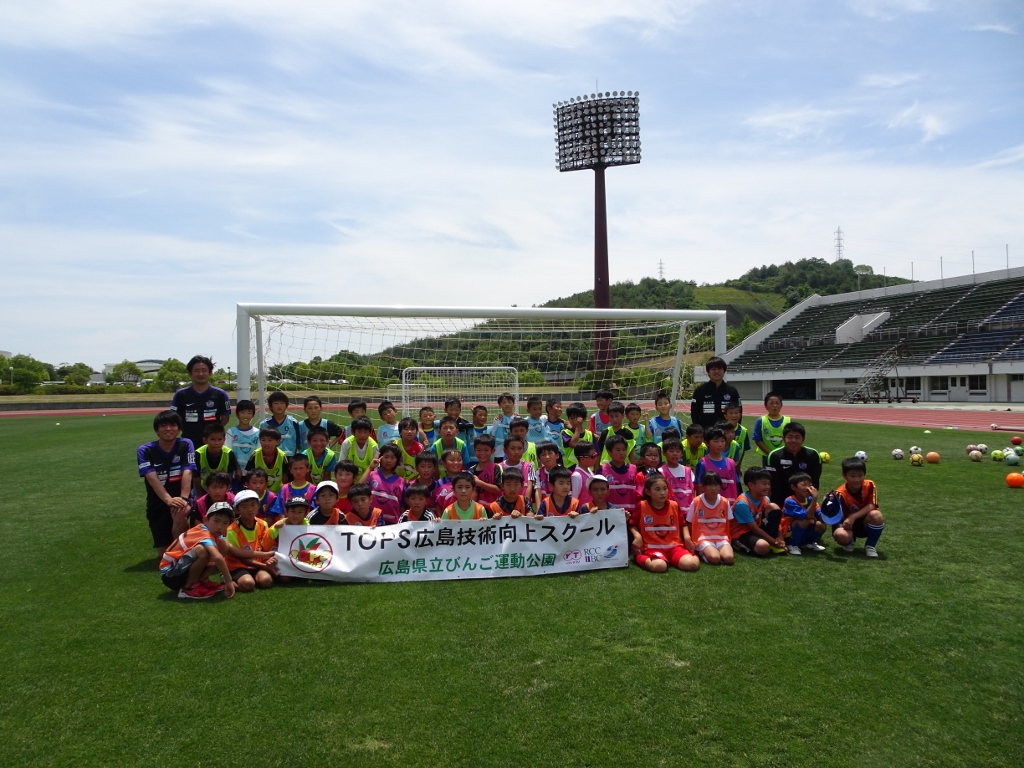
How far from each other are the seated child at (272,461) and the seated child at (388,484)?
2.57ft

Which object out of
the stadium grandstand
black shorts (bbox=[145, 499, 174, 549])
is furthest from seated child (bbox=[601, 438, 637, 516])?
the stadium grandstand

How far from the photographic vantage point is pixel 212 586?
473 centimetres

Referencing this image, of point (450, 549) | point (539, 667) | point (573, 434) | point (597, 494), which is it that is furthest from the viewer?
point (573, 434)

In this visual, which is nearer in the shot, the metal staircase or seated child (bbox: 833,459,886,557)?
seated child (bbox: 833,459,886,557)

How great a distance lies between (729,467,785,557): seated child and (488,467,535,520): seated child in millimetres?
1810

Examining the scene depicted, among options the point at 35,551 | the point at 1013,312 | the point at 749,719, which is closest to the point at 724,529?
the point at 749,719

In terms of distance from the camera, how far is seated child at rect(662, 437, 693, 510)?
573cm

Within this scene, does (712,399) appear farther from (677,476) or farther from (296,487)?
(296,487)

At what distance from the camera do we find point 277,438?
5.80 metres

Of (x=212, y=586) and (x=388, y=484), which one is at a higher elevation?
(x=388, y=484)

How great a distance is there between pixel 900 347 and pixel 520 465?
119ft

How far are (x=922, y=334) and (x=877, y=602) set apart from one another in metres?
37.6

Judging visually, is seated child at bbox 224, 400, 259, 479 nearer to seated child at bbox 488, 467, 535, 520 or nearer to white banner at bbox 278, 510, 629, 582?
A: white banner at bbox 278, 510, 629, 582

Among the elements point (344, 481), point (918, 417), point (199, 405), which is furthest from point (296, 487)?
point (918, 417)
